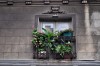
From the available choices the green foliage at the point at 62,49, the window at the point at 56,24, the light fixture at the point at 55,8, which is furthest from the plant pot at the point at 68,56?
the light fixture at the point at 55,8

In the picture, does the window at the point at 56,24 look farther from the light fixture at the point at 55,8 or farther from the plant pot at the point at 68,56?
the plant pot at the point at 68,56

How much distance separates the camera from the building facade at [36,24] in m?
11.6

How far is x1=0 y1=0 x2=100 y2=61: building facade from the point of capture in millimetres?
11609

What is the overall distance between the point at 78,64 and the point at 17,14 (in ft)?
11.8

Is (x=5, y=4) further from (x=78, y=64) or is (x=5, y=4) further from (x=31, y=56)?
(x=78, y=64)

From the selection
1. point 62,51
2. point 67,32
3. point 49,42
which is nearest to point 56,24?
point 67,32

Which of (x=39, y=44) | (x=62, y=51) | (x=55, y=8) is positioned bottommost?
(x=62, y=51)

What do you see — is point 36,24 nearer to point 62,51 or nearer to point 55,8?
point 55,8

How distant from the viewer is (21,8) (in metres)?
12.2

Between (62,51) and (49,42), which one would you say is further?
(49,42)

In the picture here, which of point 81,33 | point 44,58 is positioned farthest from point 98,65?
point 44,58

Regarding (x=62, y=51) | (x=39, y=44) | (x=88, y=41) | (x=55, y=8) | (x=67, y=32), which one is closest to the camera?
(x=62, y=51)

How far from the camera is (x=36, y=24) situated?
1192cm

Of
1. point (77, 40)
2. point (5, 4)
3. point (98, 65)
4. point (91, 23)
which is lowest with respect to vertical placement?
point (98, 65)
